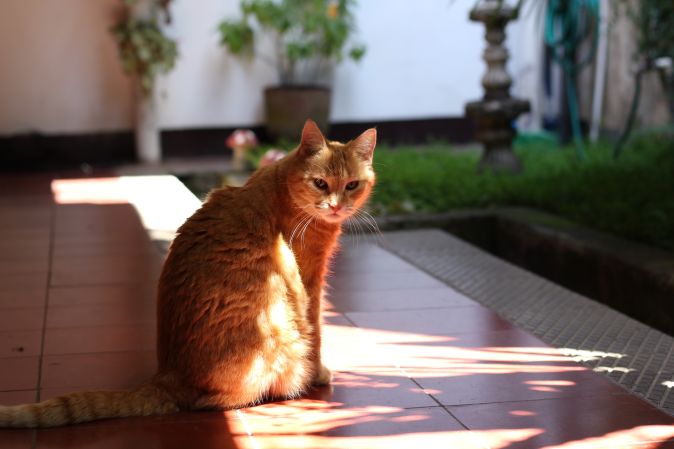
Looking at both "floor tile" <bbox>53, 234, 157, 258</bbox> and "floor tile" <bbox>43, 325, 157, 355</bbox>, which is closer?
"floor tile" <bbox>43, 325, 157, 355</bbox>


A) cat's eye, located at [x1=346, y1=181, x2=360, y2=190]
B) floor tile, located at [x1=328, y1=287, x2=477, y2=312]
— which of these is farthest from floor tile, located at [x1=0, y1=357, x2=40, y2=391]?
floor tile, located at [x1=328, y1=287, x2=477, y2=312]

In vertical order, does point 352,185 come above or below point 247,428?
above

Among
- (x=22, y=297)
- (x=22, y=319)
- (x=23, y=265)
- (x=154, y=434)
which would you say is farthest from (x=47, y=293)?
(x=154, y=434)

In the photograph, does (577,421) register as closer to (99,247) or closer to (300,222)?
(300,222)

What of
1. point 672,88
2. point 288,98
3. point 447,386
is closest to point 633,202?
point 672,88

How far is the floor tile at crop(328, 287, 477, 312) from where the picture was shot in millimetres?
3693

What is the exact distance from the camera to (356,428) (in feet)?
8.04

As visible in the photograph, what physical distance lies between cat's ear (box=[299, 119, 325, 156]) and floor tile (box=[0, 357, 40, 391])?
104 centimetres

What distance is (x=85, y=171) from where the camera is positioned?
7695mm

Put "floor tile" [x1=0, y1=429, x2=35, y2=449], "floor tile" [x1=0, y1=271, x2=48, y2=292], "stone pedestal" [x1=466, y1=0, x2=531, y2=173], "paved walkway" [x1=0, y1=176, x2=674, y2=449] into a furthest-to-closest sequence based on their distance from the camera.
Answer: "stone pedestal" [x1=466, y1=0, x2=531, y2=173] → "floor tile" [x1=0, y1=271, x2=48, y2=292] → "paved walkway" [x1=0, y1=176, x2=674, y2=449] → "floor tile" [x1=0, y1=429, x2=35, y2=449]

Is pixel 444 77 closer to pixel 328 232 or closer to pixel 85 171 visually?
pixel 85 171

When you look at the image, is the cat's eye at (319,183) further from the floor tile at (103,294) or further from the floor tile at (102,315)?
the floor tile at (103,294)

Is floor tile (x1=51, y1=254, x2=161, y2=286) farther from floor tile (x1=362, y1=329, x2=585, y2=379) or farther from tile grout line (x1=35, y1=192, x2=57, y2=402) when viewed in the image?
floor tile (x1=362, y1=329, x2=585, y2=379)

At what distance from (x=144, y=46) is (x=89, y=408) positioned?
571cm
